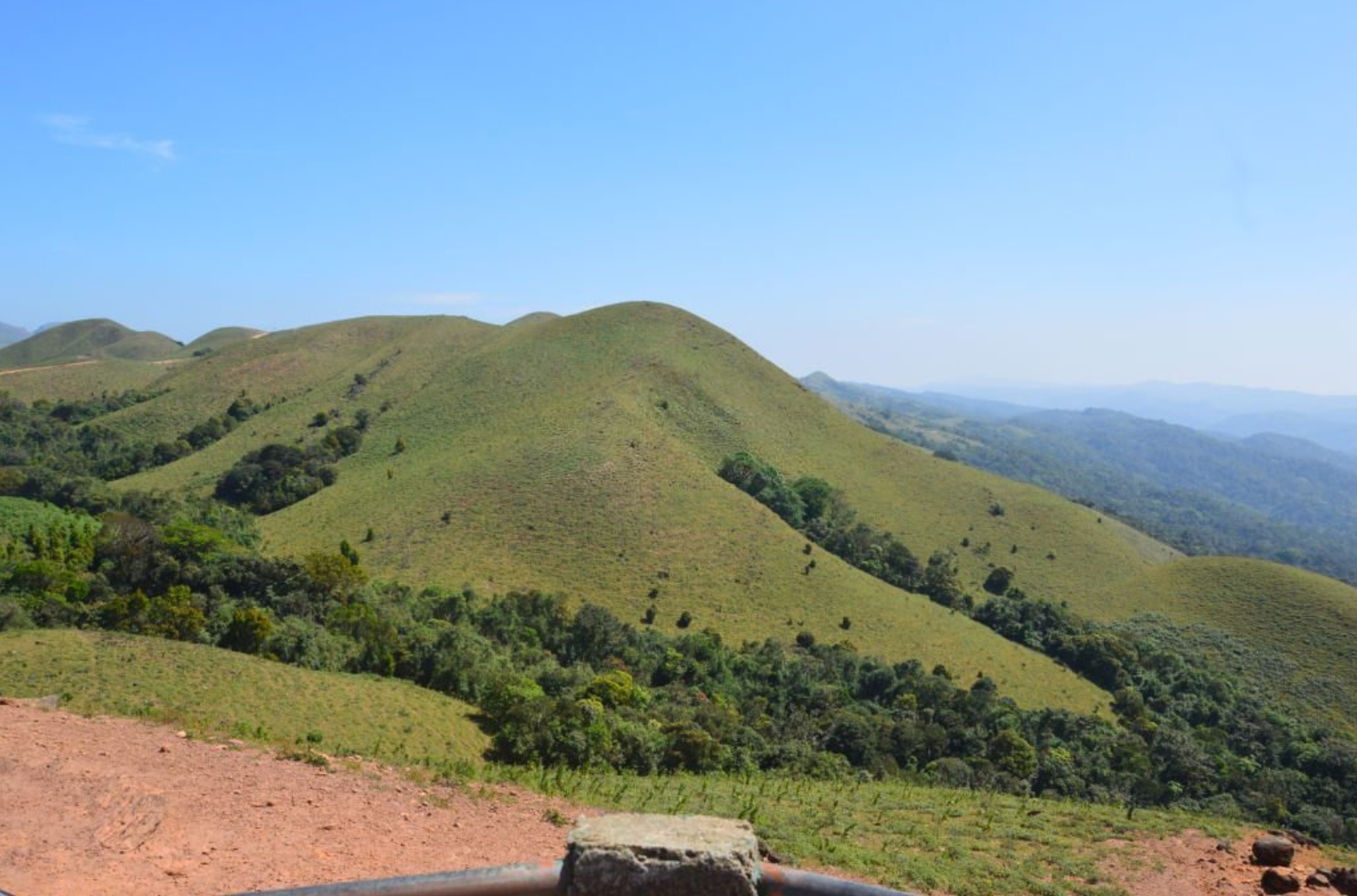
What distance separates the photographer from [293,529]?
178ft

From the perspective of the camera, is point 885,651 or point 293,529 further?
point 293,529

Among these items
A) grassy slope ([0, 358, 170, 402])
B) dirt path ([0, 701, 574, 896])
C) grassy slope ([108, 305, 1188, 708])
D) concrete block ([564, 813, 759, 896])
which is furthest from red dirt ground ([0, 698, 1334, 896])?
grassy slope ([0, 358, 170, 402])

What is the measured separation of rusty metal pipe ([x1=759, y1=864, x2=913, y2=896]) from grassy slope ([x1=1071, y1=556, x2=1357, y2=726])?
61475 millimetres

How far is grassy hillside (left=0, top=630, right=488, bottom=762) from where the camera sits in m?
17.9

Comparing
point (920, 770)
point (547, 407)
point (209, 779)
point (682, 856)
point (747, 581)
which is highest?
point (547, 407)

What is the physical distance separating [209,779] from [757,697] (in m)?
26.5

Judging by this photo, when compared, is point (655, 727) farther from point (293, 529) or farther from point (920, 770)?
point (293, 529)

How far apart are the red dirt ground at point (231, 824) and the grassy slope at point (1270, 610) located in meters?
49.4

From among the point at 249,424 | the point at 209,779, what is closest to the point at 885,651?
the point at 209,779

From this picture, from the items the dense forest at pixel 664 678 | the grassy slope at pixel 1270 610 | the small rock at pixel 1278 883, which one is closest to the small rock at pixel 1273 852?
the small rock at pixel 1278 883

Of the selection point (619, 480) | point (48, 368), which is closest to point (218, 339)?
point (48, 368)

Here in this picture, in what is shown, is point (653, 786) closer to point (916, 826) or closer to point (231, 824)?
point (916, 826)

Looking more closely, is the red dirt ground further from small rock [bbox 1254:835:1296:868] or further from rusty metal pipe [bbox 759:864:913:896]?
rusty metal pipe [bbox 759:864:913:896]

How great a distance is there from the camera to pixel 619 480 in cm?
5747
